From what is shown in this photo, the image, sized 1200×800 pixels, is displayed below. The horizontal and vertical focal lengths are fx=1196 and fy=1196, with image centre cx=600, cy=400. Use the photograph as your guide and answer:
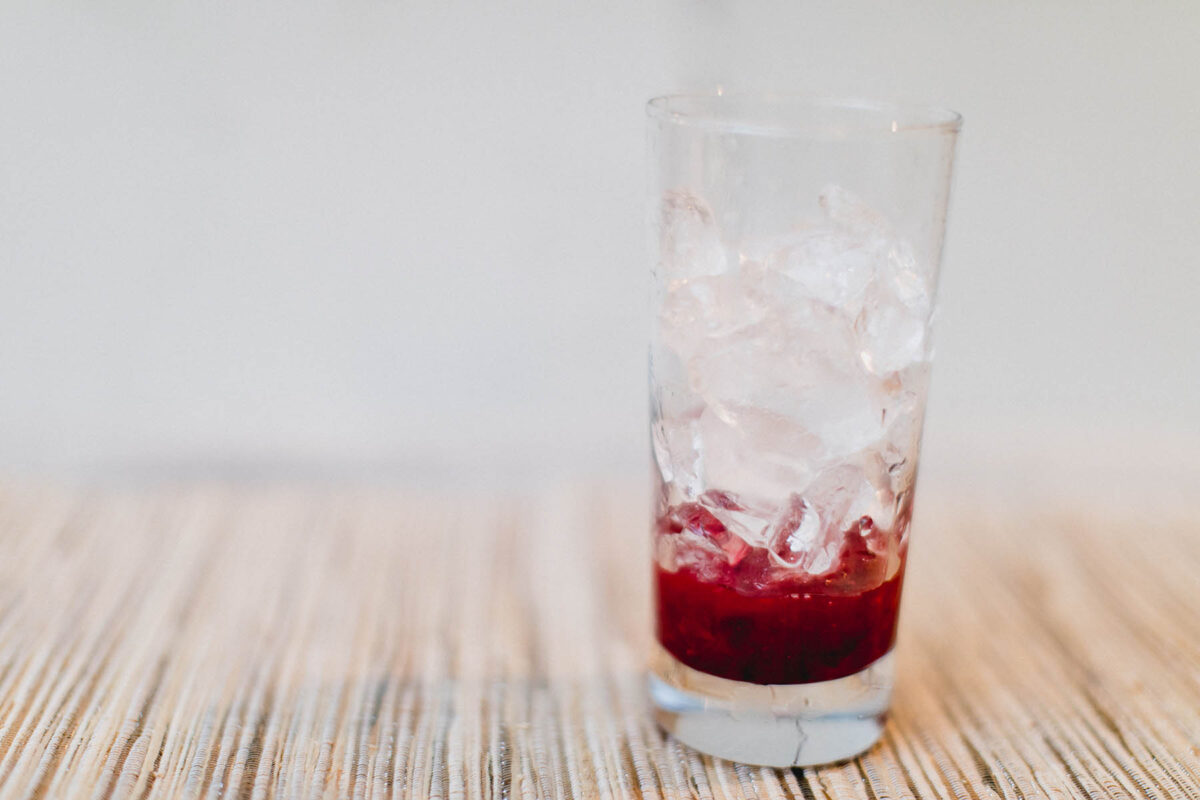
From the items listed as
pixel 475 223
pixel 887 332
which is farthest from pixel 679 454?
pixel 475 223

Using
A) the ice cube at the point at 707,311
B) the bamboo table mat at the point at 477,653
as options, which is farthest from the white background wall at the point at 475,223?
the ice cube at the point at 707,311

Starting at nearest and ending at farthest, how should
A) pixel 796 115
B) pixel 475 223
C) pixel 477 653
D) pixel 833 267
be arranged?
pixel 833 267 < pixel 796 115 < pixel 477 653 < pixel 475 223

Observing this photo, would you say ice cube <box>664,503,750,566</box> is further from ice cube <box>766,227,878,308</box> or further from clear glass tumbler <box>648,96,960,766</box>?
ice cube <box>766,227,878,308</box>

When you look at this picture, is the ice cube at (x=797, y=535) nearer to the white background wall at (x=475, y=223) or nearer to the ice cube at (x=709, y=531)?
the ice cube at (x=709, y=531)

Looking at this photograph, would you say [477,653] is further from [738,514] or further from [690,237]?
[690,237]

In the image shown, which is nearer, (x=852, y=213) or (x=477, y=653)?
(x=852, y=213)
